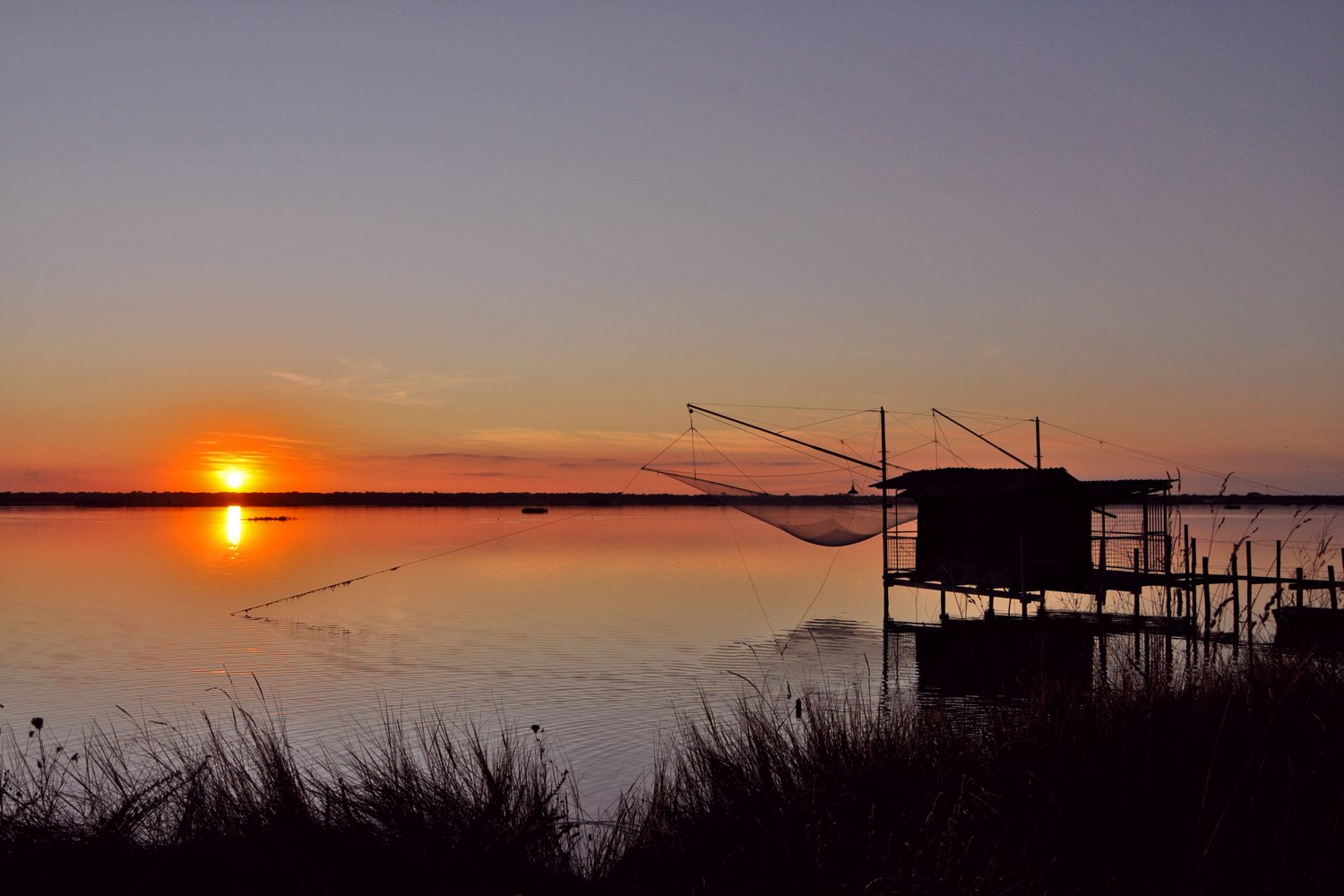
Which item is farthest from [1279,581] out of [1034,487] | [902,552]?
[902,552]

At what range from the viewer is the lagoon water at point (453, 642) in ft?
50.2

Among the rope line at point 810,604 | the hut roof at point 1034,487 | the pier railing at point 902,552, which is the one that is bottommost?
the rope line at point 810,604

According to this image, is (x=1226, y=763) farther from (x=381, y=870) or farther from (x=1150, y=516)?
(x=1150, y=516)

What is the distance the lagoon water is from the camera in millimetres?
15297

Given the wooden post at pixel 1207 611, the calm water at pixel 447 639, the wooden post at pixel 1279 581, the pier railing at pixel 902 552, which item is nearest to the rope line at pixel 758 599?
the calm water at pixel 447 639

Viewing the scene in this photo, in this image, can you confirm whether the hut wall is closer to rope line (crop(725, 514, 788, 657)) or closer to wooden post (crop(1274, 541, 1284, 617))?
wooden post (crop(1274, 541, 1284, 617))

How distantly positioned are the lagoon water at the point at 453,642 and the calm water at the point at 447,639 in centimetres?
8

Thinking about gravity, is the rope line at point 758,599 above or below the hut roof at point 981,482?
below

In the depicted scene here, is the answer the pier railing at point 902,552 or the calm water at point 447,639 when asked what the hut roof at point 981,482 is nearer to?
the pier railing at point 902,552

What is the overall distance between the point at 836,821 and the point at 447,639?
20264 mm

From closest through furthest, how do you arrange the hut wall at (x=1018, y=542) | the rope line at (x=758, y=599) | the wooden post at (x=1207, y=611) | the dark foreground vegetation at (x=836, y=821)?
the dark foreground vegetation at (x=836, y=821) < the wooden post at (x=1207, y=611) < the rope line at (x=758, y=599) < the hut wall at (x=1018, y=542)

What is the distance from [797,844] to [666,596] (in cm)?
3047

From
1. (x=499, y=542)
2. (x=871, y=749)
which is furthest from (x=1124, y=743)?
(x=499, y=542)

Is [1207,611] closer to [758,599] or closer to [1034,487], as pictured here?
[1034,487]
